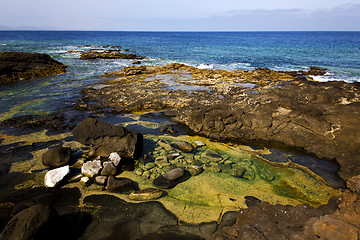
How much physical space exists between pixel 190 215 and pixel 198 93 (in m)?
13.6

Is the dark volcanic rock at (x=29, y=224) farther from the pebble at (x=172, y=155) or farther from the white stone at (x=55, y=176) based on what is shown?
the pebble at (x=172, y=155)

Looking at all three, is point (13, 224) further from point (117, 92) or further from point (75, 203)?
point (117, 92)

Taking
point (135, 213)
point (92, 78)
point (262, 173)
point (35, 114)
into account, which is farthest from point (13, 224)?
point (92, 78)

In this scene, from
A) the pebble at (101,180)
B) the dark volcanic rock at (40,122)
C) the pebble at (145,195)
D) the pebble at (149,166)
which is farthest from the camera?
the dark volcanic rock at (40,122)

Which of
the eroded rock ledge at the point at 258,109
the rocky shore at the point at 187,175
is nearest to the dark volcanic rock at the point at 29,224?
the rocky shore at the point at 187,175

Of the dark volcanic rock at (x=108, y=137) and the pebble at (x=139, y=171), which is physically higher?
the dark volcanic rock at (x=108, y=137)

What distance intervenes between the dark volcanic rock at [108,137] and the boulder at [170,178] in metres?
2.19

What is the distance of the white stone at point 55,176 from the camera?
7.66 m

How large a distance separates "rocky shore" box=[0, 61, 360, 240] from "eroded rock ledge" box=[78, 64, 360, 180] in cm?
7

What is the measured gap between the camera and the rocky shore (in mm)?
5344

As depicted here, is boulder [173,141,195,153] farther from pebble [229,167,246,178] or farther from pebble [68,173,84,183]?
pebble [68,173,84,183]

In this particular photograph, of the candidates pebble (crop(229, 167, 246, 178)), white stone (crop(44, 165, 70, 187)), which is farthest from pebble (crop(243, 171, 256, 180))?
white stone (crop(44, 165, 70, 187))

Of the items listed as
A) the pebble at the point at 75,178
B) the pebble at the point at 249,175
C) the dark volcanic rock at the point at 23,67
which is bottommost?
the pebble at the point at 249,175

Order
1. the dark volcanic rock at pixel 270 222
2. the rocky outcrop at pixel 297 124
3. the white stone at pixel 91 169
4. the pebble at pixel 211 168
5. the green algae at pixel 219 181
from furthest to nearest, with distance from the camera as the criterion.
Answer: the rocky outcrop at pixel 297 124, the pebble at pixel 211 168, the white stone at pixel 91 169, the green algae at pixel 219 181, the dark volcanic rock at pixel 270 222
